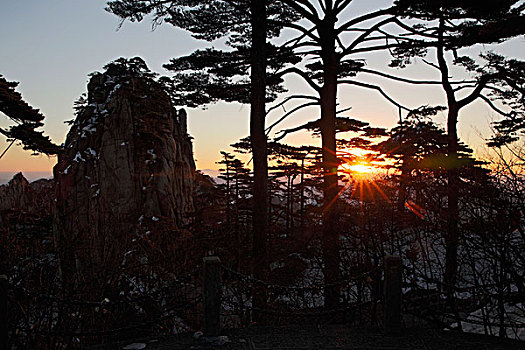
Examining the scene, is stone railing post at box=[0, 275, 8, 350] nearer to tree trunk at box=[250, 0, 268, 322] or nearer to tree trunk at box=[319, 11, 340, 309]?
tree trunk at box=[250, 0, 268, 322]

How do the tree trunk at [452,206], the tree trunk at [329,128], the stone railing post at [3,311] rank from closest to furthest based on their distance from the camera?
1. the stone railing post at [3,311]
2. the tree trunk at [452,206]
3. the tree trunk at [329,128]

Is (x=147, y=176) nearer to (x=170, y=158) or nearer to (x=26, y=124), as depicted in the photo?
(x=170, y=158)

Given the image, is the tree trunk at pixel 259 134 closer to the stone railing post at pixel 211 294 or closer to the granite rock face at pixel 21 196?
the stone railing post at pixel 211 294

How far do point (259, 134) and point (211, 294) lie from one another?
6.15m

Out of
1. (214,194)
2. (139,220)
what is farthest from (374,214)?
(214,194)

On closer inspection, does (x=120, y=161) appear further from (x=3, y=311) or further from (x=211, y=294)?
(x=211, y=294)

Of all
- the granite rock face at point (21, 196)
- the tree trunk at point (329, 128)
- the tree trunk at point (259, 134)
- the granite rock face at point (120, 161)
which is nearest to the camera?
the tree trunk at point (259, 134)

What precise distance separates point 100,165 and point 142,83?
648cm

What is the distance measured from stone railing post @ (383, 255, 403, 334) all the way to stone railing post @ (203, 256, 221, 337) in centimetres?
266

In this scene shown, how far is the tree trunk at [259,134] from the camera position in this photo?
37.2 ft

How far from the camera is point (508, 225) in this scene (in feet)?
25.7

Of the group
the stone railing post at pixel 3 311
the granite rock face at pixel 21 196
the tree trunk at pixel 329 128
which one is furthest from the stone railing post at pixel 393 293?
the granite rock face at pixel 21 196

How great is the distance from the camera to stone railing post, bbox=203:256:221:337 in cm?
618

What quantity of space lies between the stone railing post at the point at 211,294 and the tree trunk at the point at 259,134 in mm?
4890
